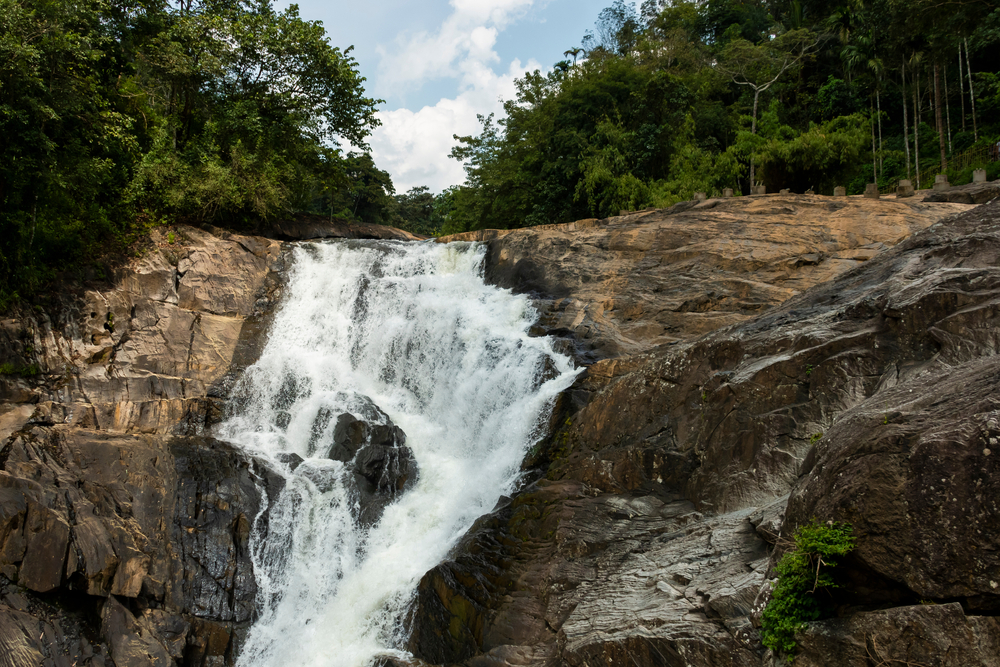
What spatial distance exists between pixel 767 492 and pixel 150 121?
835 inches

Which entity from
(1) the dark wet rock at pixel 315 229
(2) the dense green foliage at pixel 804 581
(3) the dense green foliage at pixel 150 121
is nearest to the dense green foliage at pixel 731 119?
(1) the dark wet rock at pixel 315 229

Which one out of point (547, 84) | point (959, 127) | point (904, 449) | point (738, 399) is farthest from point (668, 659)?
point (959, 127)

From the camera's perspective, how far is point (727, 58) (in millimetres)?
29266

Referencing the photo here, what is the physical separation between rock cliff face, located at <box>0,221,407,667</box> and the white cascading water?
0.75 m

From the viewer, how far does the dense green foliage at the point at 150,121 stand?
13.7m

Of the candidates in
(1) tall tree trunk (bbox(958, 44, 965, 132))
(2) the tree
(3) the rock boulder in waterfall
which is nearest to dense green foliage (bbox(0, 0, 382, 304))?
(3) the rock boulder in waterfall

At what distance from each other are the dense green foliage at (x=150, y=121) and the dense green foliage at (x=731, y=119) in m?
8.66

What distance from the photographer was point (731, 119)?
28.2 metres

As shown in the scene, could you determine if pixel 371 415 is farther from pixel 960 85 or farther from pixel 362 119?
pixel 960 85

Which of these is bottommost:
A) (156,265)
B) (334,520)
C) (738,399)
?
(334,520)

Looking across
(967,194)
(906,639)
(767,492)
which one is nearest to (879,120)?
(967,194)

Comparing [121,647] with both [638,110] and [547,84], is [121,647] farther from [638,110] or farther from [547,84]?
[547,84]

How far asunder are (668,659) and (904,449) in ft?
11.3

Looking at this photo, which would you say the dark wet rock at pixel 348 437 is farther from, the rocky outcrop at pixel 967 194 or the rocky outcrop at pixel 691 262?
the rocky outcrop at pixel 967 194
